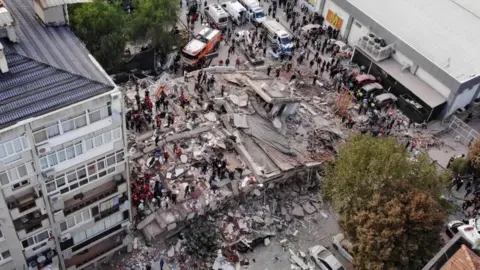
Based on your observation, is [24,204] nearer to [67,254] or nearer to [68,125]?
[68,125]

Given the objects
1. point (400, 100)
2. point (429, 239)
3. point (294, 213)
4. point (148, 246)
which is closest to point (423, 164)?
point (429, 239)

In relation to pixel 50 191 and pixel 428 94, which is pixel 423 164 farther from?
pixel 50 191

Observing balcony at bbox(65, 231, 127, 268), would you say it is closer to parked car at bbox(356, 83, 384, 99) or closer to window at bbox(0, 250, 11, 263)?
window at bbox(0, 250, 11, 263)

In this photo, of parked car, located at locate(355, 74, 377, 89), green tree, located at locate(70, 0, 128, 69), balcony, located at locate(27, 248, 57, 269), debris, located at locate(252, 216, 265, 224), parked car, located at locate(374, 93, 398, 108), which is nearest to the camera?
balcony, located at locate(27, 248, 57, 269)

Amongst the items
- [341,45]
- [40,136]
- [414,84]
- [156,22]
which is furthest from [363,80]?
[40,136]

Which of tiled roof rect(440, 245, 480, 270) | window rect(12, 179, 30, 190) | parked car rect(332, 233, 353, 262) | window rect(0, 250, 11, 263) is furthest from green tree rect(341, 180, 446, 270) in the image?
window rect(0, 250, 11, 263)

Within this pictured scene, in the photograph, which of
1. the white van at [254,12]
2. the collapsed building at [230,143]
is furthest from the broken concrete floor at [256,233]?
the white van at [254,12]
